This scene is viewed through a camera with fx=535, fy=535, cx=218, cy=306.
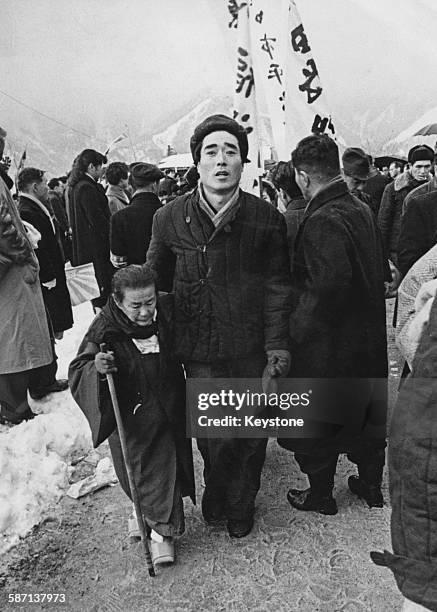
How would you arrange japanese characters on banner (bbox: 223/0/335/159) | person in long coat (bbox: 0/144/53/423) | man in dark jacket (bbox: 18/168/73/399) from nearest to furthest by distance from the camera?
1. person in long coat (bbox: 0/144/53/423)
2. japanese characters on banner (bbox: 223/0/335/159)
3. man in dark jacket (bbox: 18/168/73/399)

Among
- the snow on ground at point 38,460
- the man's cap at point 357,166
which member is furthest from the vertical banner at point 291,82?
the snow on ground at point 38,460

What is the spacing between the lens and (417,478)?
94cm

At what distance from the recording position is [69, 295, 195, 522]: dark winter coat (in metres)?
2.20

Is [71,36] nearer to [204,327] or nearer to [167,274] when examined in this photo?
[167,274]

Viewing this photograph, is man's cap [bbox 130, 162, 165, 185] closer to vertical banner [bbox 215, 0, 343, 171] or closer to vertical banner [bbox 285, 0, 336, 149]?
vertical banner [bbox 215, 0, 343, 171]

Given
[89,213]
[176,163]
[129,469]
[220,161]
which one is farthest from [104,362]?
[176,163]

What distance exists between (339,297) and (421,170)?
296cm

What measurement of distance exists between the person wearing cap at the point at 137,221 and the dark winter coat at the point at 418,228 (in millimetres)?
1963

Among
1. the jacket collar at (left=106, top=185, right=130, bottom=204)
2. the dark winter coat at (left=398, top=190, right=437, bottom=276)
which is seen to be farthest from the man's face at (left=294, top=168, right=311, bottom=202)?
the jacket collar at (left=106, top=185, right=130, bottom=204)

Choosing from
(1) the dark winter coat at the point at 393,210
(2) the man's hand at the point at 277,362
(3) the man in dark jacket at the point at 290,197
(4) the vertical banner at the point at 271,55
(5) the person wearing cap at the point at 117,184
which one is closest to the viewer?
(2) the man's hand at the point at 277,362

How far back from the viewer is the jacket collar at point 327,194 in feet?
7.68

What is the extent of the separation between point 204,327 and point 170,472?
673 mm

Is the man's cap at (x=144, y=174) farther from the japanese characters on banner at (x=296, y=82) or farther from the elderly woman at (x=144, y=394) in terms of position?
the elderly woman at (x=144, y=394)

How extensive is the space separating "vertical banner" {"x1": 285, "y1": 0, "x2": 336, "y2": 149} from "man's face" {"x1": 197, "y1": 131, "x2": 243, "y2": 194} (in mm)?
1563
